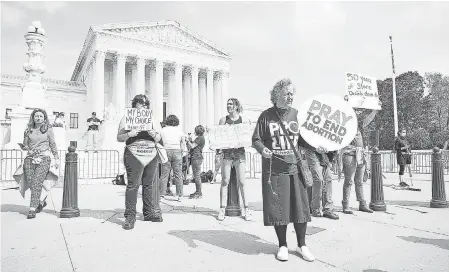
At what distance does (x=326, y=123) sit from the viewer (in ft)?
14.6

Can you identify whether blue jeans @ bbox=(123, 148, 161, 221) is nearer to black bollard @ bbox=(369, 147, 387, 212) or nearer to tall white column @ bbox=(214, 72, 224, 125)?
black bollard @ bbox=(369, 147, 387, 212)

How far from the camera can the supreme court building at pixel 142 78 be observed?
40.7m

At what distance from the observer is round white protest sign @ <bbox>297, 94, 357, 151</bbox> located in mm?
4383

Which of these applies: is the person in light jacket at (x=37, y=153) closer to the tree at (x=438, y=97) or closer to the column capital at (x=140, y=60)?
the column capital at (x=140, y=60)

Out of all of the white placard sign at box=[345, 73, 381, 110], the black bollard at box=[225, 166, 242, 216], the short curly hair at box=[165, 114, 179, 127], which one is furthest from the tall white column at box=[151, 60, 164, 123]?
the black bollard at box=[225, 166, 242, 216]

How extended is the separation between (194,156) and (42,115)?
4.02 metres

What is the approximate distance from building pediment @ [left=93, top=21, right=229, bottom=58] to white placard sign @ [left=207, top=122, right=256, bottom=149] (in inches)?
1554

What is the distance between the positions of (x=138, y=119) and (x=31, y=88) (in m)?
12.0

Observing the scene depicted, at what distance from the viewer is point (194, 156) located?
29.8 feet

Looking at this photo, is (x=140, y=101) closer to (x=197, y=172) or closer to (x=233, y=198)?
(x=233, y=198)

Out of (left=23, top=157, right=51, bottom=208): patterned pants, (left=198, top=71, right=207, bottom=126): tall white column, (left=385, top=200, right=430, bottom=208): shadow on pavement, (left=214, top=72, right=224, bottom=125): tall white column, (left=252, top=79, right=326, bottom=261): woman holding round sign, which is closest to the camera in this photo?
(left=252, top=79, right=326, bottom=261): woman holding round sign

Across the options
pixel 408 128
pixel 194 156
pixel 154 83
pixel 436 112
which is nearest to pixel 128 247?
pixel 194 156

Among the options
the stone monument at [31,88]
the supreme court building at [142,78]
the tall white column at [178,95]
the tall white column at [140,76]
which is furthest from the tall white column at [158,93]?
the stone monument at [31,88]

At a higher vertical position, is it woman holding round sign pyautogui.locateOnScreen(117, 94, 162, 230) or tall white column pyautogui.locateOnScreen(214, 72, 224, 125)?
tall white column pyautogui.locateOnScreen(214, 72, 224, 125)
